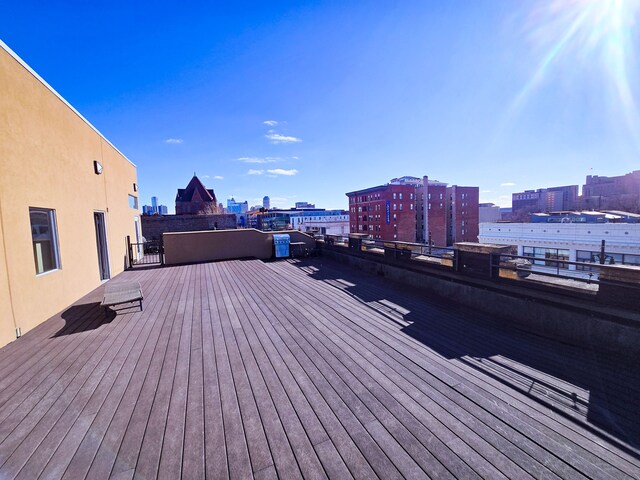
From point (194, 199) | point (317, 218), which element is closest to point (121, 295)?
point (194, 199)

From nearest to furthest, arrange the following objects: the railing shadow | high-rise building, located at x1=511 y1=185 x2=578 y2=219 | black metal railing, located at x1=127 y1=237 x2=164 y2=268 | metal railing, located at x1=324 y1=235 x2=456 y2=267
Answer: the railing shadow, metal railing, located at x1=324 y1=235 x2=456 y2=267, black metal railing, located at x1=127 y1=237 x2=164 y2=268, high-rise building, located at x1=511 y1=185 x2=578 y2=219

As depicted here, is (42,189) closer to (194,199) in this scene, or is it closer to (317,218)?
(194,199)

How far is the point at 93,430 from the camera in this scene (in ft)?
7.32

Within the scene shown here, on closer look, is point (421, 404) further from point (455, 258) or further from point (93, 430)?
point (455, 258)

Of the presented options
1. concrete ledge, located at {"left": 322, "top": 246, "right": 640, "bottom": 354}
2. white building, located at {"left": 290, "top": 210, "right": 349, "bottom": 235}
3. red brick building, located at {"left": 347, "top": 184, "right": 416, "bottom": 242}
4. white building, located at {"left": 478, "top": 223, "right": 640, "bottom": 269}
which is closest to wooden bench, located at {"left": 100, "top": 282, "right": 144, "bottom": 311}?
concrete ledge, located at {"left": 322, "top": 246, "right": 640, "bottom": 354}

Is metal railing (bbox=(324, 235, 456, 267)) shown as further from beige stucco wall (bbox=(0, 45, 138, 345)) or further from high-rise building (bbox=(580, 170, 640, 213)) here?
high-rise building (bbox=(580, 170, 640, 213))

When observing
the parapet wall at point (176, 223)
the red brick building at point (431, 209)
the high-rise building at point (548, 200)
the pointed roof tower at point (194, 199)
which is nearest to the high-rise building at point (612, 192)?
the high-rise building at point (548, 200)

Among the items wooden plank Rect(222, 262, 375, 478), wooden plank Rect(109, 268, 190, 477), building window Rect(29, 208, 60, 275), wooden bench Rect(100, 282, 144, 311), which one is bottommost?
wooden plank Rect(222, 262, 375, 478)

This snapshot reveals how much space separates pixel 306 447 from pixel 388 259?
253 inches

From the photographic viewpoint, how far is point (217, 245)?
38.9ft

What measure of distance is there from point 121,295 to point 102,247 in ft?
14.2

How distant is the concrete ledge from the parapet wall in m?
26.2

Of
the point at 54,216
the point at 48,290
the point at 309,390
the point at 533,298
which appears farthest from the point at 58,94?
the point at 533,298

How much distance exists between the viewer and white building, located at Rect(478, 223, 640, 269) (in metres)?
20.3
